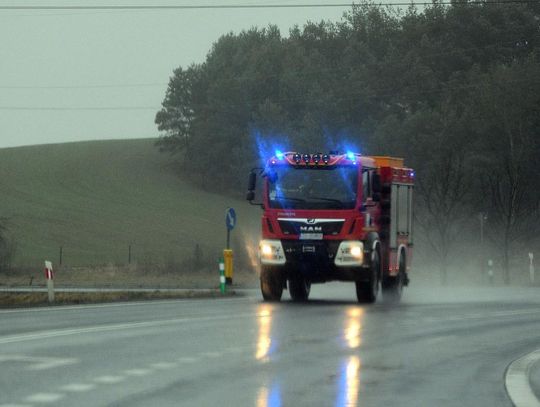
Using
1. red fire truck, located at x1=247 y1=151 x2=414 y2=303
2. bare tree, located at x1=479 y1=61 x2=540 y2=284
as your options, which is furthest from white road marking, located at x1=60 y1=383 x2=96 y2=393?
bare tree, located at x1=479 y1=61 x2=540 y2=284

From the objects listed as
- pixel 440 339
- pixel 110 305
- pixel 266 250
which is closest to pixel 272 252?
pixel 266 250

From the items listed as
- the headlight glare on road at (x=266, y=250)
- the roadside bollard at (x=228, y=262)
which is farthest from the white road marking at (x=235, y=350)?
the roadside bollard at (x=228, y=262)

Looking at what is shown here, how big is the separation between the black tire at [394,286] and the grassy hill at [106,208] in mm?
19992

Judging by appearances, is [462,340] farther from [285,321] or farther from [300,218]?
[300,218]

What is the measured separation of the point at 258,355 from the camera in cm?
1595

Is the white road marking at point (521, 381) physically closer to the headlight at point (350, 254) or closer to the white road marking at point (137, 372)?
the white road marking at point (137, 372)

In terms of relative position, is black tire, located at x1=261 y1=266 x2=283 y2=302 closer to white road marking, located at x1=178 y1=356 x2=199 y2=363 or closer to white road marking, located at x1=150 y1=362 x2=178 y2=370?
white road marking, located at x1=178 y1=356 x2=199 y2=363

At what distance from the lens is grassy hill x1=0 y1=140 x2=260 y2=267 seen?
69062mm

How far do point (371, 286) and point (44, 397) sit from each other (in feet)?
59.6

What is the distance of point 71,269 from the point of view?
52.8m

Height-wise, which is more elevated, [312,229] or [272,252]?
[312,229]

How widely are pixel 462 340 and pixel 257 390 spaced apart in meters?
7.29

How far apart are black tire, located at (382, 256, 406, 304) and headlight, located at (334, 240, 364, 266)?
3718 millimetres

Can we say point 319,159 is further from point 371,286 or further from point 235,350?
point 235,350
